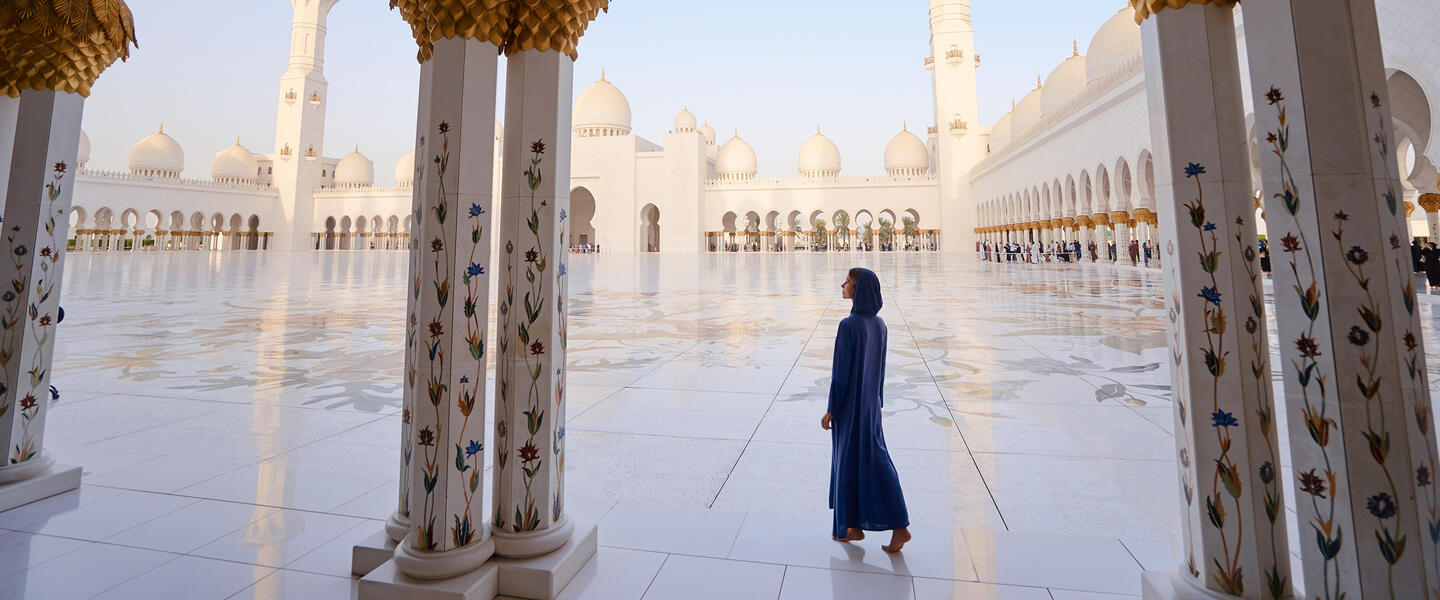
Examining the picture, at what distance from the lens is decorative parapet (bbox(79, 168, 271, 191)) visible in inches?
808

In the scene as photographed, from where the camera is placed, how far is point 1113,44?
12.6 metres

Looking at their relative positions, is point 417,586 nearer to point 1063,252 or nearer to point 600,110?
point 1063,252

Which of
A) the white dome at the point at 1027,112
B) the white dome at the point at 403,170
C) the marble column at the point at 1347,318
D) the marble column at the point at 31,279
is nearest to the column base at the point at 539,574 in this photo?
the marble column at the point at 1347,318

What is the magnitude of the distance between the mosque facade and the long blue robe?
50.5ft

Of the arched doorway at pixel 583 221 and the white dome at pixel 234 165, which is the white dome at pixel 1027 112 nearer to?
the arched doorway at pixel 583 221

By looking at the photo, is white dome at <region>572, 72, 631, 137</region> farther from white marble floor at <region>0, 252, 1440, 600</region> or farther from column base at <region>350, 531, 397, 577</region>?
column base at <region>350, 531, 397, 577</region>

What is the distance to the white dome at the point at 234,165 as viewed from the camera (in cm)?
2533

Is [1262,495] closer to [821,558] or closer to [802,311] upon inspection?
[821,558]

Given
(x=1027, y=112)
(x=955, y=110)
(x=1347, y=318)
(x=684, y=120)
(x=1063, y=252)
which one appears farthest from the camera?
(x=684, y=120)

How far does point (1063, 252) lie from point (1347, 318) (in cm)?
1518

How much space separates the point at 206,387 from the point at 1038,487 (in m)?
3.07

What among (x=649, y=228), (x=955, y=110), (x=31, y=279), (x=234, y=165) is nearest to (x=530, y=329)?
(x=31, y=279)

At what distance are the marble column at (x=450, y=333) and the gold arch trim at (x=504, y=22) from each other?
0.09 feet

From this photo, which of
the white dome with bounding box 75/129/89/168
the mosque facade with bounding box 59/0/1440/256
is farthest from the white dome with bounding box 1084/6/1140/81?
the white dome with bounding box 75/129/89/168
